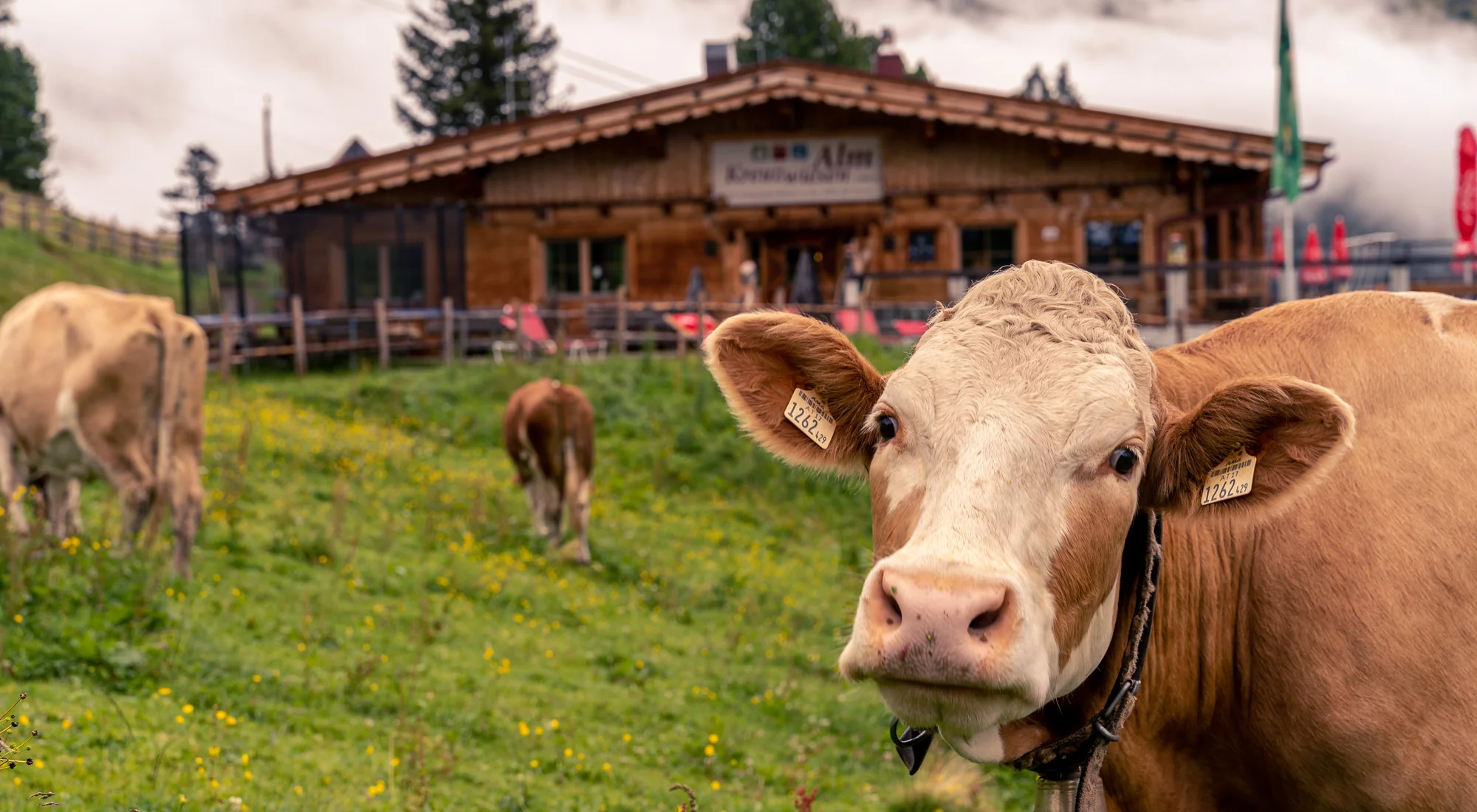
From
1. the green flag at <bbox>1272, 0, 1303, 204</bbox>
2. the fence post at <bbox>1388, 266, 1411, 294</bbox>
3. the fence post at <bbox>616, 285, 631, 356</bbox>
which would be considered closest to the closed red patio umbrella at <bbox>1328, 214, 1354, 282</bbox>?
the fence post at <bbox>1388, 266, 1411, 294</bbox>

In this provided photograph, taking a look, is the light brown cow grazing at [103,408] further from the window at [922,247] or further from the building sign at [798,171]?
the window at [922,247]

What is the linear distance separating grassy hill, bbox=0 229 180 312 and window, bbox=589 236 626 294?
15331mm

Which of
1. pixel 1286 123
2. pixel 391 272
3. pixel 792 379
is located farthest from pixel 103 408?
pixel 391 272

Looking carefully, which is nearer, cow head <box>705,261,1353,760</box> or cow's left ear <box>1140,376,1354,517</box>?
cow head <box>705,261,1353,760</box>

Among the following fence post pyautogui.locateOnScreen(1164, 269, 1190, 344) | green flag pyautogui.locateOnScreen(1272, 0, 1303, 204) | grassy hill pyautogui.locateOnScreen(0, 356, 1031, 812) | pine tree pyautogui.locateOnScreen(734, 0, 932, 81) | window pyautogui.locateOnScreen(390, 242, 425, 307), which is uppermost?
pine tree pyautogui.locateOnScreen(734, 0, 932, 81)

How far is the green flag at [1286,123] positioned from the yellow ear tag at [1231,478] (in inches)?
509

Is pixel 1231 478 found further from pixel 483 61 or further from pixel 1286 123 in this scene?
pixel 483 61

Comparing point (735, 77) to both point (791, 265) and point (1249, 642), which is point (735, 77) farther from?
point (1249, 642)

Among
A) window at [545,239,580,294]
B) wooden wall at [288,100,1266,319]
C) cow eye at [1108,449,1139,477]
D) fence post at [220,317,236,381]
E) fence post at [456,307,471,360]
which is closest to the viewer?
cow eye at [1108,449,1139,477]

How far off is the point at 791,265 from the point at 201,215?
11588 millimetres

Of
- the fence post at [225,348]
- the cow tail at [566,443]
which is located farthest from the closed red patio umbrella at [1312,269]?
the fence post at [225,348]

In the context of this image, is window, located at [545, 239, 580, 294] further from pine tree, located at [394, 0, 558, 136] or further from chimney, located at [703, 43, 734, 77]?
pine tree, located at [394, 0, 558, 136]

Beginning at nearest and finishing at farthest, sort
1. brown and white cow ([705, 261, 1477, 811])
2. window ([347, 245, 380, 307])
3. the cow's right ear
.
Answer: brown and white cow ([705, 261, 1477, 811]), the cow's right ear, window ([347, 245, 380, 307])

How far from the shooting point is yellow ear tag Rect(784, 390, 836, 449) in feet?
11.3
